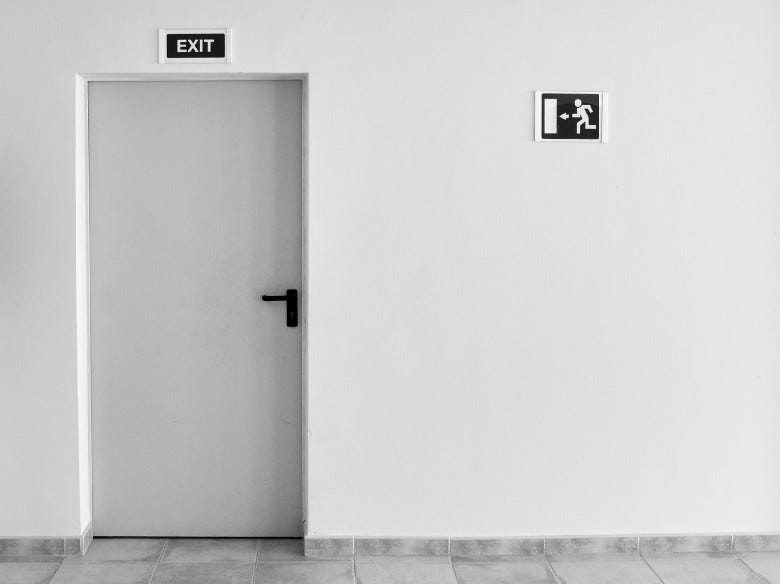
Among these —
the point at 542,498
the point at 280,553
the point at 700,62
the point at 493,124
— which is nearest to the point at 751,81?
the point at 700,62

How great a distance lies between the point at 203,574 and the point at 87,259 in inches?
48.8

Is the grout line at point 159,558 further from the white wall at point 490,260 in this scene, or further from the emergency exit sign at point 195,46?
the emergency exit sign at point 195,46

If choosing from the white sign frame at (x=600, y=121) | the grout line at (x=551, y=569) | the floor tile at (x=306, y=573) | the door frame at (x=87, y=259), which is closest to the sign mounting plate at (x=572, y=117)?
the white sign frame at (x=600, y=121)

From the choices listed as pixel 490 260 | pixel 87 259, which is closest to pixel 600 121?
pixel 490 260

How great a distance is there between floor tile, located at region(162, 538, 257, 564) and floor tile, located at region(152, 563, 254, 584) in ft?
0.14

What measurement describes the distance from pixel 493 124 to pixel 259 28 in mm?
912

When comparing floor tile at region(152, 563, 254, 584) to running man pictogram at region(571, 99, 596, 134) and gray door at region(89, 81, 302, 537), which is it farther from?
running man pictogram at region(571, 99, 596, 134)

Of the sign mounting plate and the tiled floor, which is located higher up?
the sign mounting plate

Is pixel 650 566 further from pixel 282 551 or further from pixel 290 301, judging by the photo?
pixel 290 301

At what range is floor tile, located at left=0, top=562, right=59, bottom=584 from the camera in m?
2.83

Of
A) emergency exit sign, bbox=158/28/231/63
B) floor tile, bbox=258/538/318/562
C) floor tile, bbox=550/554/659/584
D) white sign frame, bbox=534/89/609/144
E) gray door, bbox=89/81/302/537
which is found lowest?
floor tile, bbox=550/554/659/584

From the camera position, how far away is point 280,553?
3.09 metres

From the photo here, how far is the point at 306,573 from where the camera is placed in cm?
292

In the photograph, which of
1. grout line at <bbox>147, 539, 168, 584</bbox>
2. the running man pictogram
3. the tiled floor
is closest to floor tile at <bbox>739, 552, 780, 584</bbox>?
the tiled floor
